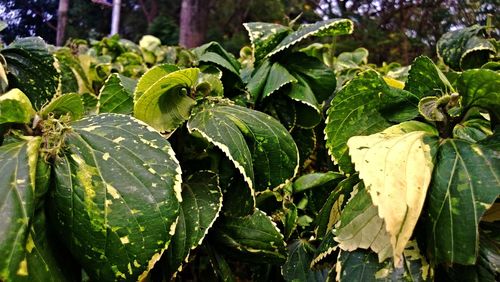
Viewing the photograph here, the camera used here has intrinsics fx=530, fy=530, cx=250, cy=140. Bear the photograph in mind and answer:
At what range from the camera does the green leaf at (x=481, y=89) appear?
2.07ft

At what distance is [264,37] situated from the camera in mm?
1181

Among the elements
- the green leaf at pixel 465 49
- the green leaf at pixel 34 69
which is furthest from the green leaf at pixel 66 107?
the green leaf at pixel 465 49

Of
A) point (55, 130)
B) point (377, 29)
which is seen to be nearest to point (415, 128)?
point (55, 130)

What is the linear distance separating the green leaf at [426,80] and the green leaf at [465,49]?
23.8 inches

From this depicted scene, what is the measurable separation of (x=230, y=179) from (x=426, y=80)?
0.37 meters

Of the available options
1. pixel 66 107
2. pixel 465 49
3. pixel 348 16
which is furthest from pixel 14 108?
pixel 348 16

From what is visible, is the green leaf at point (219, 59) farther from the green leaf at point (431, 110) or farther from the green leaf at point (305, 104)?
the green leaf at point (431, 110)

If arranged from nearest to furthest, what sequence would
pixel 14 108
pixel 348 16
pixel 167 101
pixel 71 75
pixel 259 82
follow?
1. pixel 14 108
2. pixel 167 101
3. pixel 259 82
4. pixel 71 75
5. pixel 348 16

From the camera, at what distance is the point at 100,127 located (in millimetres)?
729

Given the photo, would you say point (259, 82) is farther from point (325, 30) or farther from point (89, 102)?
point (89, 102)

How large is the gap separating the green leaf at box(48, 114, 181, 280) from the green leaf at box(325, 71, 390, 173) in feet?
0.84

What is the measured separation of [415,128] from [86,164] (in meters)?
0.43

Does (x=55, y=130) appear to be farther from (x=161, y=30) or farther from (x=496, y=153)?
(x=161, y=30)

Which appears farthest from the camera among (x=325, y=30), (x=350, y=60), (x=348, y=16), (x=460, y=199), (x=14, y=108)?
(x=348, y=16)
